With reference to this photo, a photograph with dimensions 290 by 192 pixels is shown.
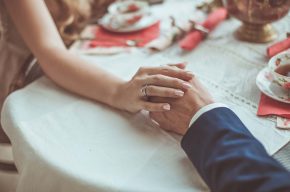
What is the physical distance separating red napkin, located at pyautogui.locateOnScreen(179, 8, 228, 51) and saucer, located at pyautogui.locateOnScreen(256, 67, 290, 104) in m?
0.23

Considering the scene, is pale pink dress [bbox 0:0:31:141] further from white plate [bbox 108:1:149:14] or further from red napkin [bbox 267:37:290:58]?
red napkin [bbox 267:37:290:58]

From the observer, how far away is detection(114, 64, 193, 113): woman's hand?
2.97ft

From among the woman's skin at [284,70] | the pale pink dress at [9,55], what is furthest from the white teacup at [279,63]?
the pale pink dress at [9,55]

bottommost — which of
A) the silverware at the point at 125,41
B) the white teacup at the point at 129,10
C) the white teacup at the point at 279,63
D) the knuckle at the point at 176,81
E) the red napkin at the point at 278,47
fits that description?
the red napkin at the point at 278,47

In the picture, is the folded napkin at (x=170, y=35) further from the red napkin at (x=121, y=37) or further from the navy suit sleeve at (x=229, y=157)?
the navy suit sleeve at (x=229, y=157)

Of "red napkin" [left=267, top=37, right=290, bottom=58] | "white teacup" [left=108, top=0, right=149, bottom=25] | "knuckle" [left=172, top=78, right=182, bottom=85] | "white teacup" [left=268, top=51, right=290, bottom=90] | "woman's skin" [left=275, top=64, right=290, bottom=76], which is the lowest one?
"red napkin" [left=267, top=37, right=290, bottom=58]

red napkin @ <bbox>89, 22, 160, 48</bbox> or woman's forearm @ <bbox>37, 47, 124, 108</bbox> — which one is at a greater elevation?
woman's forearm @ <bbox>37, 47, 124, 108</bbox>

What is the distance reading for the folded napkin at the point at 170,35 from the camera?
1197mm

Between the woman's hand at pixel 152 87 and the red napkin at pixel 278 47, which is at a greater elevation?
the woman's hand at pixel 152 87

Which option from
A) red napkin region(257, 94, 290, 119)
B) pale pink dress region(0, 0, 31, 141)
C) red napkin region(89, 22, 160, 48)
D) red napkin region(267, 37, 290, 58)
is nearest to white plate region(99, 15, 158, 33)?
red napkin region(89, 22, 160, 48)

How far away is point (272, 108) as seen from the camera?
922 millimetres

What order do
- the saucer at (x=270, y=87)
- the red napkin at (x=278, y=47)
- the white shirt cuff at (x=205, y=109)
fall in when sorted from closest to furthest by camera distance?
the white shirt cuff at (x=205, y=109), the saucer at (x=270, y=87), the red napkin at (x=278, y=47)

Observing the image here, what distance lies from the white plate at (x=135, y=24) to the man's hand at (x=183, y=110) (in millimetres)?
436

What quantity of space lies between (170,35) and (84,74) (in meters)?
→ 0.31
